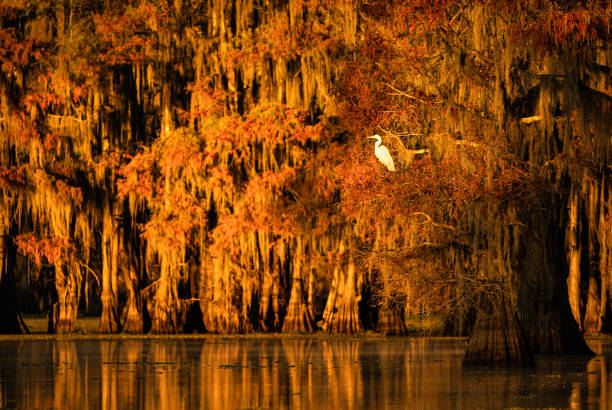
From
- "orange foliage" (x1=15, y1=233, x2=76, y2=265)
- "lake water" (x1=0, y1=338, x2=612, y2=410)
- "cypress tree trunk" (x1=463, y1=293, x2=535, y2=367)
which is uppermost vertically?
→ "orange foliage" (x1=15, y1=233, x2=76, y2=265)

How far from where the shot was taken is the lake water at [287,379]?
14.1m

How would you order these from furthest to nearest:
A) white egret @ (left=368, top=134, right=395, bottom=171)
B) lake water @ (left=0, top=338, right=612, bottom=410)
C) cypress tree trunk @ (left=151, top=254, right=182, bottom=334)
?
cypress tree trunk @ (left=151, top=254, right=182, bottom=334) → white egret @ (left=368, top=134, right=395, bottom=171) → lake water @ (left=0, top=338, right=612, bottom=410)

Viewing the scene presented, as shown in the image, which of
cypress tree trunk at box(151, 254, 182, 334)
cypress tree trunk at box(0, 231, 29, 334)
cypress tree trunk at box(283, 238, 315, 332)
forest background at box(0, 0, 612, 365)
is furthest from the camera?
cypress tree trunk at box(0, 231, 29, 334)

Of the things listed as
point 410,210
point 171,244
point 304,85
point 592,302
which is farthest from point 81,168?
point 410,210

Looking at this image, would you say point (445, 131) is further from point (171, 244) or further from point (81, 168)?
point (81, 168)

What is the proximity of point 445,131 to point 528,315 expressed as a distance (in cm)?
459

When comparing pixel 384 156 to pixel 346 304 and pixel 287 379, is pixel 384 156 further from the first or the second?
pixel 346 304

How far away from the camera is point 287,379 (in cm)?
1758

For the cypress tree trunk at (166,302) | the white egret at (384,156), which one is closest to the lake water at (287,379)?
the white egret at (384,156)

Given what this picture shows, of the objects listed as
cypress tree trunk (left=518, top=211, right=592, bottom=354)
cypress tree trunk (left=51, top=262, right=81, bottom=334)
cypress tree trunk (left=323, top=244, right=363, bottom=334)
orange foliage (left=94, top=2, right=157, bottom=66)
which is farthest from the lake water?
orange foliage (left=94, top=2, right=157, bottom=66)

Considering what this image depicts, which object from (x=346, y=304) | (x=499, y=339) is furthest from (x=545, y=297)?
(x=346, y=304)

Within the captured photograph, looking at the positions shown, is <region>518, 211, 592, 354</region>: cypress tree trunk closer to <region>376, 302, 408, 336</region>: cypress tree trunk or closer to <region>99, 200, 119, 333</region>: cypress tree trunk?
<region>376, 302, 408, 336</region>: cypress tree trunk

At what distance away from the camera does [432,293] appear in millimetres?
20062

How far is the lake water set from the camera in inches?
554
